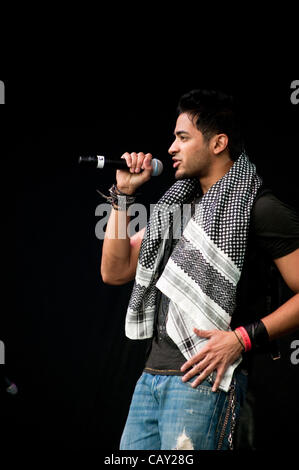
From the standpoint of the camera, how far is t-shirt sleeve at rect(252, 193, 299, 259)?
55.1 inches

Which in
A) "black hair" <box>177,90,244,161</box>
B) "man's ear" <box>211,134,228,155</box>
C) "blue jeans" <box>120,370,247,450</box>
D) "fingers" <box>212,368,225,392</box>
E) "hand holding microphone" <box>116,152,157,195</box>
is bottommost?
"blue jeans" <box>120,370,247,450</box>

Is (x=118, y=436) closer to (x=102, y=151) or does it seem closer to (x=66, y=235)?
(x=66, y=235)

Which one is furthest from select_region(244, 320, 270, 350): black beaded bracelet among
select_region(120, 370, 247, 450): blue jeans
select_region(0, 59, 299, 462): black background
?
select_region(0, 59, 299, 462): black background

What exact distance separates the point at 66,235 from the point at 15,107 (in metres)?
0.75

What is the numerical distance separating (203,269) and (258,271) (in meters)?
0.17

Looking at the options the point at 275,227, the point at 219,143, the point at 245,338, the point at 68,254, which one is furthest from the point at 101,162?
the point at 68,254

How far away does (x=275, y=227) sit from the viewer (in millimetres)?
1407

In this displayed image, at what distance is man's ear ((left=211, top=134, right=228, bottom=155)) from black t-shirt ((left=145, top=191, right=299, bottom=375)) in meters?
0.25

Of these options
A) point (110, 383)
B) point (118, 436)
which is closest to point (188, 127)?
point (110, 383)

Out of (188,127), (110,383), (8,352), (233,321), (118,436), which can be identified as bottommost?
(118,436)

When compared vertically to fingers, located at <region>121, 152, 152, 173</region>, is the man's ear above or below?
above

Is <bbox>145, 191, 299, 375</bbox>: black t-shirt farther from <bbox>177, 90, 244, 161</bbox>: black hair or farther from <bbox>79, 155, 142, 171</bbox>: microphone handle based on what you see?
<bbox>79, 155, 142, 171</bbox>: microphone handle

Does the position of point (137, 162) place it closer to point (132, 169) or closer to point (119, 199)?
point (132, 169)

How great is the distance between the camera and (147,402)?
1.45m
